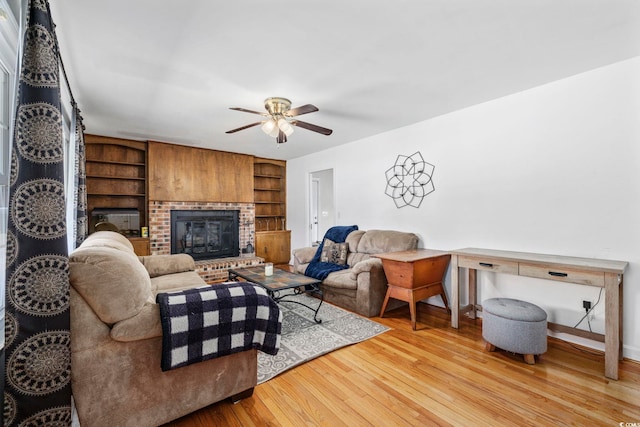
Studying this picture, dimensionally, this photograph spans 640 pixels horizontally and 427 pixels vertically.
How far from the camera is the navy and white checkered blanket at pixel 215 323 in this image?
4.93ft

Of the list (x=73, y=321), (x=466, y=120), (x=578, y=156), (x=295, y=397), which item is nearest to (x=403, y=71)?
(x=466, y=120)

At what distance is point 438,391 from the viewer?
195 centimetres

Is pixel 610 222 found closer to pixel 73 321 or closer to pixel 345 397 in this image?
pixel 345 397

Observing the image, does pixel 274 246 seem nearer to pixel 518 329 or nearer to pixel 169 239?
pixel 169 239

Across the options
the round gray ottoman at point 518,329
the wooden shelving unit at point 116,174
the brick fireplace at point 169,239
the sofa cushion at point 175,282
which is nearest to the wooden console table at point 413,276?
the round gray ottoman at point 518,329

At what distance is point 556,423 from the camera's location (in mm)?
1641

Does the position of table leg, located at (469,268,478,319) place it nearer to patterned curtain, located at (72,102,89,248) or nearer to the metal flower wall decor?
the metal flower wall decor

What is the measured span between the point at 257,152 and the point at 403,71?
388 centimetres

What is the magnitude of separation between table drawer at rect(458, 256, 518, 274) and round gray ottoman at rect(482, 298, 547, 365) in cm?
31

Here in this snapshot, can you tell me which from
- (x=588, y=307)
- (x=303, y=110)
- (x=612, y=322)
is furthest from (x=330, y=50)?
(x=588, y=307)

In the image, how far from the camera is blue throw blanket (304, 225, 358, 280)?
3895 mm

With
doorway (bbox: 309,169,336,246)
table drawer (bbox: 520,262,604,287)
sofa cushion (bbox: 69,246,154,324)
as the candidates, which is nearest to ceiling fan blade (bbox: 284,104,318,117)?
sofa cushion (bbox: 69,246,154,324)

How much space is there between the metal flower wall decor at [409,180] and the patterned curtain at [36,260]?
366cm

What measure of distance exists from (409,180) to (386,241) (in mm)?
932
